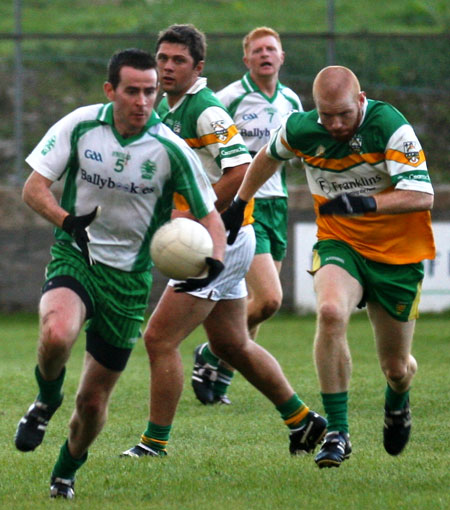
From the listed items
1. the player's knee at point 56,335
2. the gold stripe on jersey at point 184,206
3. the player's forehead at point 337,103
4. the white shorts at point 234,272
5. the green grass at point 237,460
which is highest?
the player's forehead at point 337,103

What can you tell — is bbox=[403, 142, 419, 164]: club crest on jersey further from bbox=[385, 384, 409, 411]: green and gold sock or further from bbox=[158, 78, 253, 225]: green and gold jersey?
bbox=[385, 384, 409, 411]: green and gold sock

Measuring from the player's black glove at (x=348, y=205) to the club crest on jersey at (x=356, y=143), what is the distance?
1.31 feet

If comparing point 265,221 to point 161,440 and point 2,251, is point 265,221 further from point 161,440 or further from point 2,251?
point 2,251

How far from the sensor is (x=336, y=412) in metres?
5.74

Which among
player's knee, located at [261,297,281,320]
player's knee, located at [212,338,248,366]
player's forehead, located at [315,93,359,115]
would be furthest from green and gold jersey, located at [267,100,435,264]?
player's knee, located at [261,297,281,320]

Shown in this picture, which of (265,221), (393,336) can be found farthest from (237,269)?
(265,221)

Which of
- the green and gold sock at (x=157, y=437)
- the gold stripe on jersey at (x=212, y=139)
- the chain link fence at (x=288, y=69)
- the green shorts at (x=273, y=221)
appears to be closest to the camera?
the green and gold sock at (x=157, y=437)

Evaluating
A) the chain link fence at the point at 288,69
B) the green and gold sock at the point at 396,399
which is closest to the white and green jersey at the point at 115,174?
the green and gold sock at the point at 396,399

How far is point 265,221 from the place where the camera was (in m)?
8.97

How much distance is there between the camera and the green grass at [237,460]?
5.16 metres

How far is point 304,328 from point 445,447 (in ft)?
26.8

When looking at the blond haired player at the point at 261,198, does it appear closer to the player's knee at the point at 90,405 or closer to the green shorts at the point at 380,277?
the green shorts at the point at 380,277

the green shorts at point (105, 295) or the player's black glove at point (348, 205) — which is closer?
the green shorts at point (105, 295)

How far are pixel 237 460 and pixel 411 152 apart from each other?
1971 mm
